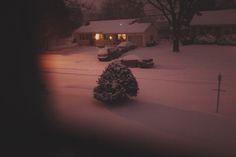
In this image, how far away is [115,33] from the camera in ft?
A: 146

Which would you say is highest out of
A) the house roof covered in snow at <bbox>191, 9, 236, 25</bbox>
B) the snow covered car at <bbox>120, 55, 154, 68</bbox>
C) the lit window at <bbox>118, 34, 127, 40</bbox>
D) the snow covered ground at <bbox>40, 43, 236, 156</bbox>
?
the house roof covered in snow at <bbox>191, 9, 236, 25</bbox>

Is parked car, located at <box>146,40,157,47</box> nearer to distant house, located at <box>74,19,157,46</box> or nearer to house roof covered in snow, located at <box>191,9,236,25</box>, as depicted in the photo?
distant house, located at <box>74,19,157,46</box>

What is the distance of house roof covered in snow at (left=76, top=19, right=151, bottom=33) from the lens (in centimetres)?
4244

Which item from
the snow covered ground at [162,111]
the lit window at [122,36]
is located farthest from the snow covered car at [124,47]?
the snow covered ground at [162,111]

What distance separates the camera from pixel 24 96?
13016 millimetres

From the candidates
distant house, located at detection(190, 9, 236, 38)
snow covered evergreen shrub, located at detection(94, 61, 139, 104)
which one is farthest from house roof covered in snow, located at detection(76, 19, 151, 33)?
snow covered evergreen shrub, located at detection(94, 61, 139, 104)

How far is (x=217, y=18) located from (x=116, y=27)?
17.5 metres

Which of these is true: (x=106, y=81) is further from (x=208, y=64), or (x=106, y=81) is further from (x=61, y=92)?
(x=208, y=64)

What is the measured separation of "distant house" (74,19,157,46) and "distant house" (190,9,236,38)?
7.35 metres

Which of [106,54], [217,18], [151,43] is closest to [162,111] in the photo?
[106,54]

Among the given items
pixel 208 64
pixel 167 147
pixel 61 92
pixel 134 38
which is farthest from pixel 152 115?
pixel 134 38

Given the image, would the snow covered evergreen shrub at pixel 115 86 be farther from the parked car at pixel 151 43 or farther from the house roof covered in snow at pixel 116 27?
the house roof covered in snow at pixel 116 27

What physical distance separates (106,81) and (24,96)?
4471mm

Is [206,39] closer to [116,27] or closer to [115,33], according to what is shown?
[115,33]
